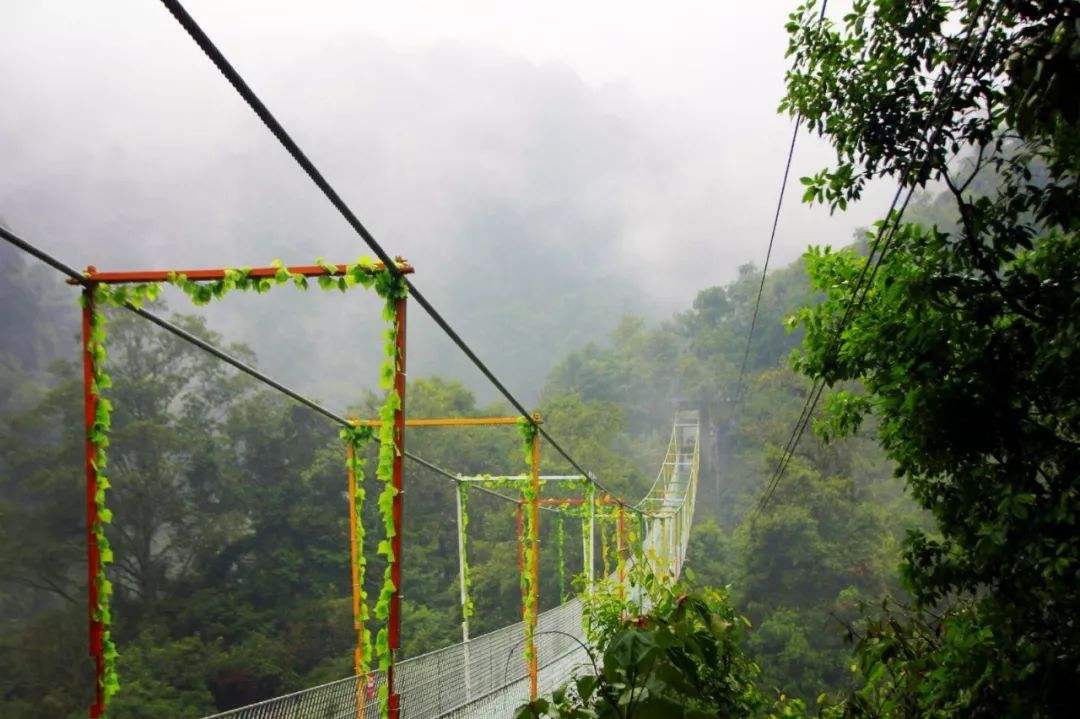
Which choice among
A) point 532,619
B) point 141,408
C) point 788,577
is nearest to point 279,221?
point 141,408

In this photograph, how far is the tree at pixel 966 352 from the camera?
1.86m

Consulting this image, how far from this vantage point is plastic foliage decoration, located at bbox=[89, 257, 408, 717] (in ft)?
6.45

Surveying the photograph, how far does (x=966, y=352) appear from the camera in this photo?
84.4 inches

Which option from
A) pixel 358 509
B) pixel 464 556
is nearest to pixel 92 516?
pixel 358 509

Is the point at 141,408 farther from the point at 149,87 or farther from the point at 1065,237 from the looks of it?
the point at 149,87

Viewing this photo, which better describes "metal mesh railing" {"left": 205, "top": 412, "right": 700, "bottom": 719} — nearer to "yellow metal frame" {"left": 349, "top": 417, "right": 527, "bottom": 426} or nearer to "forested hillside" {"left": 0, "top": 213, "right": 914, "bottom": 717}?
"yellow metal frame" {"left": 349, "top": 417, "right": 527, "bottom": 426}

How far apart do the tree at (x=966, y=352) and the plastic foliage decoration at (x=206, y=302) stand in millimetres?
1270

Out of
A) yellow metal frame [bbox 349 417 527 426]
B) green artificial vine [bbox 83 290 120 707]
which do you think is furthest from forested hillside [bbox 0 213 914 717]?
green artificial vine [bbox 83 290 120 707]

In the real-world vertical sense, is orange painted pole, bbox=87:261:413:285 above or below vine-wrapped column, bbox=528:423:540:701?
above

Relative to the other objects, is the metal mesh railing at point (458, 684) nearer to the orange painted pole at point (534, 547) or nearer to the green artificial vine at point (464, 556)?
the orange painted pole at point (534, 547)

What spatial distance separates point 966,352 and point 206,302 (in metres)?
2.04

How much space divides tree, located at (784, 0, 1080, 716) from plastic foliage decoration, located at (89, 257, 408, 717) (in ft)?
4.17

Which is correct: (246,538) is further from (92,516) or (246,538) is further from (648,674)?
(648,674)

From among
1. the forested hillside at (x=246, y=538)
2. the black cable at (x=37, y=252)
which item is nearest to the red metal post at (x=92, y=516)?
the black cable at (x=37, y=252)
